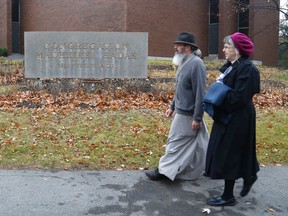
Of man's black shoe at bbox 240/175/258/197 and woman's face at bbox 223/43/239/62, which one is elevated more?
woman's face at bbox 223/43/239/62

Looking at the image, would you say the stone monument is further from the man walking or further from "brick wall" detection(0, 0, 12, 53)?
"brick wall" detection(0, 0, 12, 53)

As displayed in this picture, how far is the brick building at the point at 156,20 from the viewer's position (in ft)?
95.5

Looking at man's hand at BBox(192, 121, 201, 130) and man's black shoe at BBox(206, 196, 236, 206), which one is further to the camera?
man's hand at BBox(192, 121, 201, 130)

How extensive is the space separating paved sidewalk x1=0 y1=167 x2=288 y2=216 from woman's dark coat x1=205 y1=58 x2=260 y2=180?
46 cm

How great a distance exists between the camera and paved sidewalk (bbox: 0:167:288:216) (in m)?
4.23

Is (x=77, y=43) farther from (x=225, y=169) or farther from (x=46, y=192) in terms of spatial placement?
(x=225, y=169)

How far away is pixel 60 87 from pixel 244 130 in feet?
26.0

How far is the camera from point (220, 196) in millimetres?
4570

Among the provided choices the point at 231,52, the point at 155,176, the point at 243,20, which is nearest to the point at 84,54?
the point at 155,176

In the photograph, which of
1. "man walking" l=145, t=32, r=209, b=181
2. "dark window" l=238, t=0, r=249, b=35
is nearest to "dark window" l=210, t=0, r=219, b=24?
"dark window" l=238, t=0, r=249, b=35

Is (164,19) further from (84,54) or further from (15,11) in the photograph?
(84,54)

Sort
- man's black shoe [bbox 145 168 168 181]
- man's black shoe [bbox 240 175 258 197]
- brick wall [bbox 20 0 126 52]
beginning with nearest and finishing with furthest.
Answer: man's black shoe [bbox 240 175 258 197] → man's black shoe [bbox 145 168 168 181] → brick wall [bbox 20 0 126 52]

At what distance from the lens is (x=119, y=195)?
184 inches

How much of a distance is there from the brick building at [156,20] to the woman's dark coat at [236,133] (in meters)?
24.9
